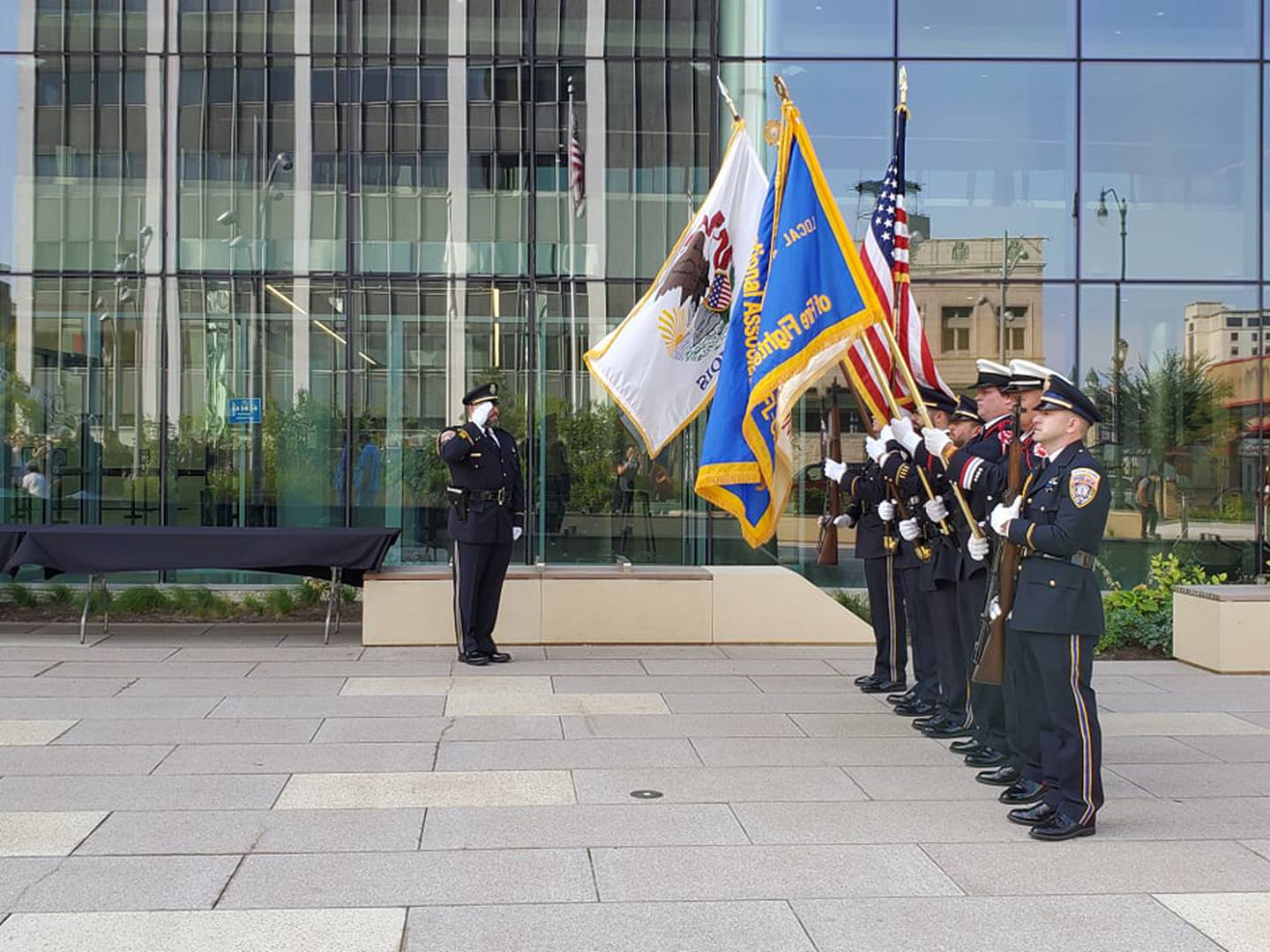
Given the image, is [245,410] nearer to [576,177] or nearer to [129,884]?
[576,177]

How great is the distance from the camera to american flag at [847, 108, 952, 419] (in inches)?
343

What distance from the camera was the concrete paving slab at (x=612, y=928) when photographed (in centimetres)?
450

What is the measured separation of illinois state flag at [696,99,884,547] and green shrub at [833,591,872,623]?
4021mm

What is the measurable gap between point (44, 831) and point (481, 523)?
208 inches

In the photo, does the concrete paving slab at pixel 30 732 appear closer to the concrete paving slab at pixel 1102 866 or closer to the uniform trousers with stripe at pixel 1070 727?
the concrete paving slab at pixel 1102 866

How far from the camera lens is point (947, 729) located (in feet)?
26.8

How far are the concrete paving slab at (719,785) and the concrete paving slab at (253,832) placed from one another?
3.17 feet

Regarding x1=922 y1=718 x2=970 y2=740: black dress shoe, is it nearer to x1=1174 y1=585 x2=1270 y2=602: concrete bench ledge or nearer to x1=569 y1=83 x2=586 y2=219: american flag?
x1=1174 y1=585 x2=1270 y2=602: concrete bench ledge

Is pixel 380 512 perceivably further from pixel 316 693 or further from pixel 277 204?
pixel 316 693

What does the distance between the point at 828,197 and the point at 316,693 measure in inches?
182

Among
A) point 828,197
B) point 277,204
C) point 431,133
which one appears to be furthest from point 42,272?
point 828,197

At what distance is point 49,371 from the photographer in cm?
1591

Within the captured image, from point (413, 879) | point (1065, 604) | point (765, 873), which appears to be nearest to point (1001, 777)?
point (1065, 604)

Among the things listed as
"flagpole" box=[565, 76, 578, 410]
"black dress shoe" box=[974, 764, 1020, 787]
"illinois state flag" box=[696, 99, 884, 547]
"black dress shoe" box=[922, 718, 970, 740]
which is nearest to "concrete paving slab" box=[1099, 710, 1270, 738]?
"black dress shoe" box=[922, 718, 970, 740]
